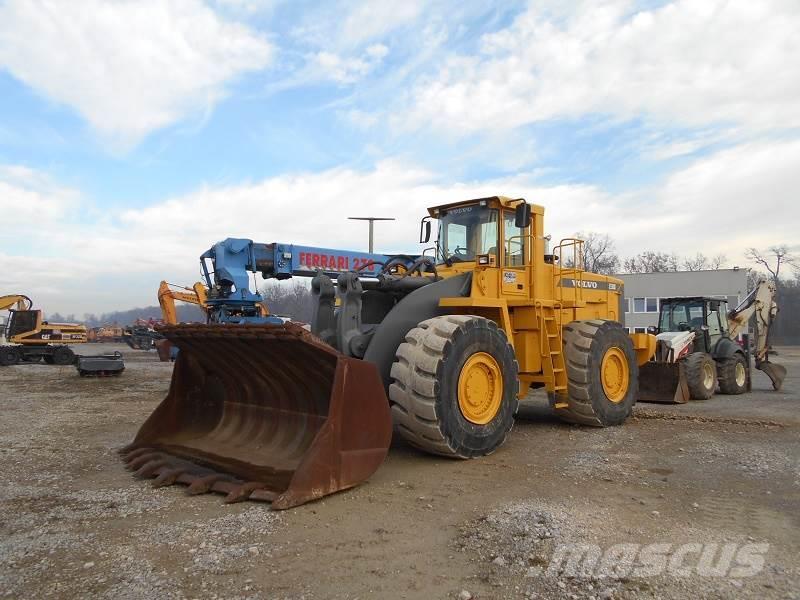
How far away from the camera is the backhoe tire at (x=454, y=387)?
5914 millimetres

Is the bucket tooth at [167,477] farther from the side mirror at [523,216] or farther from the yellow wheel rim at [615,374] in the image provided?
the yellow wheel rim at [615,374]

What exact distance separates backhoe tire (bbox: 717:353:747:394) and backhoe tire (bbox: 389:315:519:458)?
986 cm

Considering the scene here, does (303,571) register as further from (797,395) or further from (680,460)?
(797,395)

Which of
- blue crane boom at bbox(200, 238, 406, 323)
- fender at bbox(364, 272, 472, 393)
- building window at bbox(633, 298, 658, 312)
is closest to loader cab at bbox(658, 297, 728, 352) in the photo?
blue crane boom at bbox(200, 238, 406, 323)

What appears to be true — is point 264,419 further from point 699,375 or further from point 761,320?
point 761,320

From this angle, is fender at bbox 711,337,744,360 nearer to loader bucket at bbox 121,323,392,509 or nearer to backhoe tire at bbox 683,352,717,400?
backhoe tire at bbox 683,352,717,400

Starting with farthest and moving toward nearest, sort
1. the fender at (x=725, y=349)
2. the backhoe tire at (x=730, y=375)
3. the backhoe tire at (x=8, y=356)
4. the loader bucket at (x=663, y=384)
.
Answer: the backhoe tire at (x=8, y=356), the fender at (x=725, y=349), the backhoe tire at (x=730, y=375), the loader bucket at (x=663, y=384)

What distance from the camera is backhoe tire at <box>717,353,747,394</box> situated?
1449cm

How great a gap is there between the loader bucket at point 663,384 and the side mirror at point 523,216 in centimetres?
635

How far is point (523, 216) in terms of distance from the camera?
7.69 meters

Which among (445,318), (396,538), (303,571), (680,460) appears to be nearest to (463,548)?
(396,538)

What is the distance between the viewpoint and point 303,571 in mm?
3697

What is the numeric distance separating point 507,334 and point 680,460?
7.47ft

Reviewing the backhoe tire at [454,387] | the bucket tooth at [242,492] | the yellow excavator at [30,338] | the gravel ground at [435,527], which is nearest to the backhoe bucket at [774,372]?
the gravel ground at [435,527]
